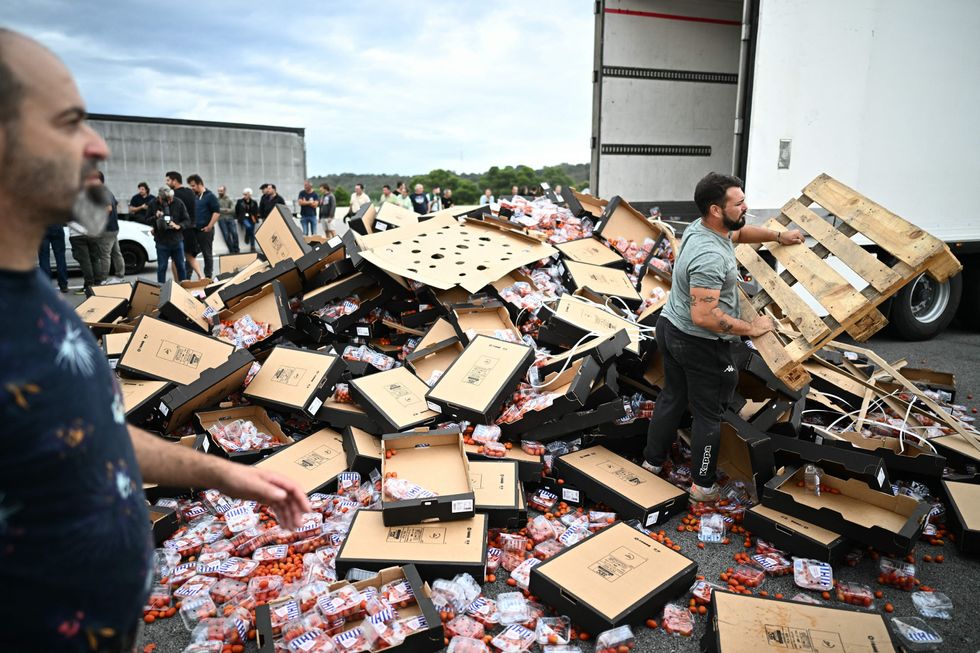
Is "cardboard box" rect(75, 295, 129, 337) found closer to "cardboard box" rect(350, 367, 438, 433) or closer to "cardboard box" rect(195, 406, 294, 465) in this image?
"cardboard box" rect(195, 406, 294, 465)

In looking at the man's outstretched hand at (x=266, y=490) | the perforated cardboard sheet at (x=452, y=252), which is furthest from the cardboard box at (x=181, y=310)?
the man's outstretched hand at (x=266, y=490)

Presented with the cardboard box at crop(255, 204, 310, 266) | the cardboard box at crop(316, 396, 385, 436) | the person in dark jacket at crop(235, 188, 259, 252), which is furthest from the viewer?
the person in dark jacket at crop(235, 188, 259, 252)

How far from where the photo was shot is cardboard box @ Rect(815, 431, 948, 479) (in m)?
3.58

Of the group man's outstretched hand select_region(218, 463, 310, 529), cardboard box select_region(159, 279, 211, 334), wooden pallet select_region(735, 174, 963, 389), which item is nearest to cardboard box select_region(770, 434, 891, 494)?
wooden pallet select_region(735, 174, 963, 389)

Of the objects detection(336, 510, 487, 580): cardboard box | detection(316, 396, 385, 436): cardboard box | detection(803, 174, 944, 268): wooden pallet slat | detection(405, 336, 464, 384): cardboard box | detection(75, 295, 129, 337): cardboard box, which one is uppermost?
detection(803, 174, 944, 268): wooden pallet slat

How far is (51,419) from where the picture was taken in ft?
3.42

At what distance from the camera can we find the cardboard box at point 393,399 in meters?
3.85

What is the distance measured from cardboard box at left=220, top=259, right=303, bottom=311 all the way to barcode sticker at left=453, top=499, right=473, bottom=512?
113 inches

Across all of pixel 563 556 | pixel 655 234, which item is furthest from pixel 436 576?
pixel 655 234

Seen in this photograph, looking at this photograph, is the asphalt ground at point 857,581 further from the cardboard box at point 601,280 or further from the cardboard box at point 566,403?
the cardboard box at point 601,280

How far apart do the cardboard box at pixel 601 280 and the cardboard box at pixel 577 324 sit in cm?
44

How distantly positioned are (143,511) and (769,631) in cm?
232

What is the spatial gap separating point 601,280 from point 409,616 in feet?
11.9

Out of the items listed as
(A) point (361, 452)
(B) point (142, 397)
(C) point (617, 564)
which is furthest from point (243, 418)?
(C) point (617, 564)
